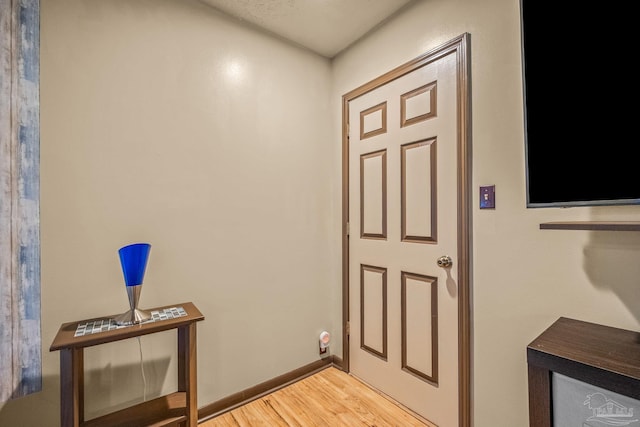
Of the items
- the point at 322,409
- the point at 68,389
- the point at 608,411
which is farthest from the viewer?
the point at 322,409

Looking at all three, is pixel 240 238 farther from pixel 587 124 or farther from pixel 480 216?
pixel 587 124

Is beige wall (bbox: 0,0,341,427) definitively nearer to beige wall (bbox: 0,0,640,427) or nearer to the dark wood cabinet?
beige wall (bbox: 0,0,640,427)

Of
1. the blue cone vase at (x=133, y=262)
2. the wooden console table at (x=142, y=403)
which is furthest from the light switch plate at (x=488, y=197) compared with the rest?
the blue cone vase at (x=133, y=262)

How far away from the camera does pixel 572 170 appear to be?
107 centimetres

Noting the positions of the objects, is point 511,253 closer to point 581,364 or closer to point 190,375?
point 581,364

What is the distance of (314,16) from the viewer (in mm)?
1917

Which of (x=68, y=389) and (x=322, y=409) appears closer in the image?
(x=68, y=389)

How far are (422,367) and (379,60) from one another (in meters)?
1.98

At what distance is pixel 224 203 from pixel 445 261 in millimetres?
1352

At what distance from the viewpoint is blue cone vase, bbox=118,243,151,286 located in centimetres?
135

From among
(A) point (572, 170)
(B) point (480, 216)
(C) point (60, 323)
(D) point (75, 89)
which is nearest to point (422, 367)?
(B) point (480, 216)

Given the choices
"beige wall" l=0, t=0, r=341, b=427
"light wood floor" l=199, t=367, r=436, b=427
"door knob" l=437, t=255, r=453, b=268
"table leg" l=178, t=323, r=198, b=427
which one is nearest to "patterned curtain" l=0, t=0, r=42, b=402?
"beige wall" l=0, t=0, r=341, b=427

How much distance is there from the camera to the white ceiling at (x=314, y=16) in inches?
71.0

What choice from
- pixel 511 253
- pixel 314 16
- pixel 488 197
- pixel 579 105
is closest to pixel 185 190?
pixel 314 16
